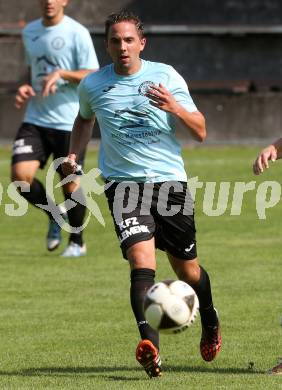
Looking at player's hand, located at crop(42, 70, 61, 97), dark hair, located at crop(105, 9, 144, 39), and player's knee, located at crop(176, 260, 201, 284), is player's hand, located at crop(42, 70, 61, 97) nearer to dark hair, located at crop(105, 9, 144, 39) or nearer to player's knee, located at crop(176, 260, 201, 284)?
dark hair, located at crop(105, 9, 144, 39)

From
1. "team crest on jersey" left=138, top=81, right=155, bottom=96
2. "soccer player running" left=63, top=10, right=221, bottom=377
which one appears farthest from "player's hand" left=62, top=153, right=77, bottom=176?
"team crest on jersey" left=138, top=81, right=155, bottom=96

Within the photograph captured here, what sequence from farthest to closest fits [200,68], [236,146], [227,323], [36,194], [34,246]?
1. [200,68]
2. [236,146]
3. [34,246]
4. [36,194]
5. [227,323]

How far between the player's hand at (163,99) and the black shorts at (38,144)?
542 cm

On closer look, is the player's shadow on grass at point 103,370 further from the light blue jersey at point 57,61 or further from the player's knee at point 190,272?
the light blue jersey at point 57,61

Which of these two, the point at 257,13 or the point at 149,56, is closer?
the point at 149,56

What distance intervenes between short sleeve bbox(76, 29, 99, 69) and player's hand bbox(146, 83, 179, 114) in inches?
215

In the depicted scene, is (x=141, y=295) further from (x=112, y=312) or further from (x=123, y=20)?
(x=112, y=312)

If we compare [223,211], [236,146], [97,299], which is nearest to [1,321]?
[97,299]

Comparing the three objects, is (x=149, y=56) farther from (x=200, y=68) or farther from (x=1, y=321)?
(x=1, y=321)

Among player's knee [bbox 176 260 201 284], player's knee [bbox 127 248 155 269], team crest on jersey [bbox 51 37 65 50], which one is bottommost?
team crest on jersey [bbox 51 37 65 50]

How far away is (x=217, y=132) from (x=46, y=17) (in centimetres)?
1289

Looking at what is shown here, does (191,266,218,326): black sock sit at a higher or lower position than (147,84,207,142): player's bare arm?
lower

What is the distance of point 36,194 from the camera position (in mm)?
13391

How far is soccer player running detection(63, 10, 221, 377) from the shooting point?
8.08 metres
